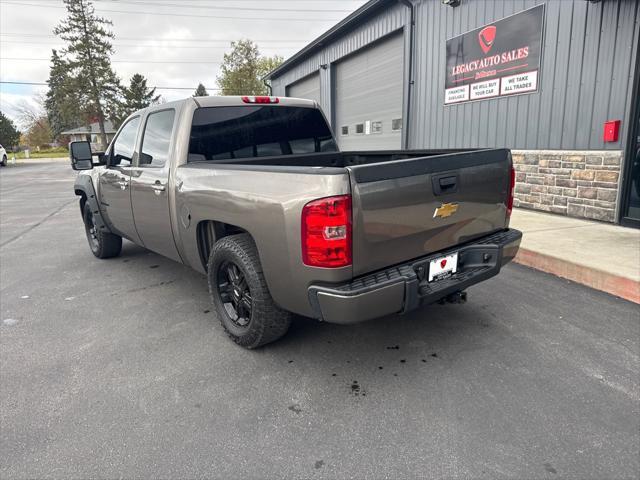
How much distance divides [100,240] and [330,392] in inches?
172

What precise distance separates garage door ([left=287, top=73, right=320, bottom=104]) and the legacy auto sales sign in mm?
7753

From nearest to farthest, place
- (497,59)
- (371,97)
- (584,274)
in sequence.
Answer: (584,274) → (497,59) → (371,97)

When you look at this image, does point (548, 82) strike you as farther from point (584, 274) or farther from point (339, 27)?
point (339, 27)

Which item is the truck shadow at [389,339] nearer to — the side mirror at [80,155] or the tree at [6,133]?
the side mirror at [80,155]

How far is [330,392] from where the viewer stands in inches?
104

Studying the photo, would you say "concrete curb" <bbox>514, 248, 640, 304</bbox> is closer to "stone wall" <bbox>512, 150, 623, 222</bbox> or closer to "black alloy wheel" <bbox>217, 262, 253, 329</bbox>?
"stone wall" <bbox>512, 150, 623, 222</bbox>

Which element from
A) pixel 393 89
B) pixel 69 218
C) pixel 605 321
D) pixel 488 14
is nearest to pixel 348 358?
pixel 605 321

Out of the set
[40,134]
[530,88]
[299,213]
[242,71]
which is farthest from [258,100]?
[40,134]

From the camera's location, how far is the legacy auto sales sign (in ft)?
24.2

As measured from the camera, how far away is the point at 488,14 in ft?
26.8

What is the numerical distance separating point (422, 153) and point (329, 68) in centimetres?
1171

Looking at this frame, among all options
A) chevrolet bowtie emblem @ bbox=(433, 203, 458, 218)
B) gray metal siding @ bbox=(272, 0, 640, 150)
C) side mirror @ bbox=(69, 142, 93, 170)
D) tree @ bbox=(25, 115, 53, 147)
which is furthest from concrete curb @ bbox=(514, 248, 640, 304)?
tree @ bbox=(25, 115, 53, 147)

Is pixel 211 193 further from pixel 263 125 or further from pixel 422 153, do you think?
pixel 422 153

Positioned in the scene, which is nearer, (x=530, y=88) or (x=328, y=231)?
(x=328, y=231)
